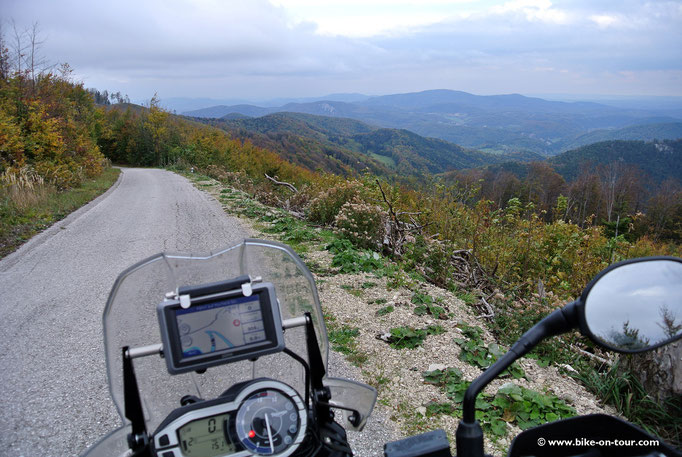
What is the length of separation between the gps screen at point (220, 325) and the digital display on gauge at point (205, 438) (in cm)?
19

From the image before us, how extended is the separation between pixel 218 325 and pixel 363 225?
617 cm

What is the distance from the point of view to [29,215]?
30.8 ft

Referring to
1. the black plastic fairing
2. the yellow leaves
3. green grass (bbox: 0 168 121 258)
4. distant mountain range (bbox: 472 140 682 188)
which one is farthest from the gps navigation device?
distant mountain range (bbox: 472 140 682 188)

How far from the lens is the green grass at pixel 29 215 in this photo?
783cm

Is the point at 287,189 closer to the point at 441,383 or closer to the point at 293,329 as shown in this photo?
the point at 441,383

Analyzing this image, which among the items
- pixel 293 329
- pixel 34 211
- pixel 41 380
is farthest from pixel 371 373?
pixel 34 211

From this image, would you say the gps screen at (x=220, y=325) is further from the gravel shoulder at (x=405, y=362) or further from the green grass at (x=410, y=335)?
the green grass at (x=410, y=335)

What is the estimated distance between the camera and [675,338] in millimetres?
1112

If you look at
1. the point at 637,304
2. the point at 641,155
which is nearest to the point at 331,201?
the point at 637,304

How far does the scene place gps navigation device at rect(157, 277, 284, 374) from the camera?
1.15m

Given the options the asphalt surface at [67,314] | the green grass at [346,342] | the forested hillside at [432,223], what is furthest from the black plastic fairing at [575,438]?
the green grass at [346,342]

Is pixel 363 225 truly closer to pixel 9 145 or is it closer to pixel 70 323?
pixel 70 323

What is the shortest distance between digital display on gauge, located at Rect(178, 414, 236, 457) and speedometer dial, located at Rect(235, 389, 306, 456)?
48 mm

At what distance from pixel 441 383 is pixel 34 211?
34.0 feet
